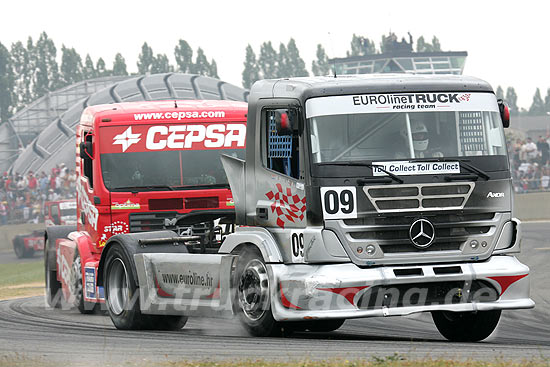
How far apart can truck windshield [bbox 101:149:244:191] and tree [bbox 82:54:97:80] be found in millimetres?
93486

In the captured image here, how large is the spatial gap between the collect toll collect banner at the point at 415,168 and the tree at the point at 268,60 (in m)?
108

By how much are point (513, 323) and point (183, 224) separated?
4.12 m

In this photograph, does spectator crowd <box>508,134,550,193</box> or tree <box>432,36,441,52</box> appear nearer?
spectator crowd <box>508,134,550,193</box>

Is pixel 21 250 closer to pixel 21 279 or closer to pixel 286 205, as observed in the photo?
pixel 21 279

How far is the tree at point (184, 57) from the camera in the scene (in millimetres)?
108062

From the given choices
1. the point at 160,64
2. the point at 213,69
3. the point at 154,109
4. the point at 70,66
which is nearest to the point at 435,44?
the point at 213,69

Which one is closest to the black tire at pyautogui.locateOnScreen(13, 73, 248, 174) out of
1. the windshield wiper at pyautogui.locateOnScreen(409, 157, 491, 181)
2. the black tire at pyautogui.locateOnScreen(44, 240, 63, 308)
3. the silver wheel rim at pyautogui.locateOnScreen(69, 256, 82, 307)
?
the black tire at pyautogui.locateOnScreen(44, 240, 63, 308)

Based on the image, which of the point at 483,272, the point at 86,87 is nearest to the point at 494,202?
the point at 483,272

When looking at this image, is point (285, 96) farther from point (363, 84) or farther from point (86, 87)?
point (86, 87)

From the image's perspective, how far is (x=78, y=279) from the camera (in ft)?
47.6

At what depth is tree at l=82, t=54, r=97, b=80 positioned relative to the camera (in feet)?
347

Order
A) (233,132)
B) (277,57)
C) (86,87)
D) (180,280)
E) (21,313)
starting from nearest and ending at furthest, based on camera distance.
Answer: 1. (180,280)
2. (233,132)
3. (21,313)
4. (86,87)
5. (277,57)

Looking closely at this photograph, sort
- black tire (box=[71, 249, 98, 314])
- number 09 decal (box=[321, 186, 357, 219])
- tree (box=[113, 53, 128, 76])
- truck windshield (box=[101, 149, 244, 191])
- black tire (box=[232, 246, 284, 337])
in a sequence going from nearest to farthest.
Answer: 1. number 09 decal (box=[321, 186, 357, 219])
2. black tire (box=[232, 246, 284, 337])
3. truck windshield (box=[101, 149, 244, 191])
4. black tire (box=[71, 249, 98, 314])
5. tree (box=[113, 53, 128, 76])

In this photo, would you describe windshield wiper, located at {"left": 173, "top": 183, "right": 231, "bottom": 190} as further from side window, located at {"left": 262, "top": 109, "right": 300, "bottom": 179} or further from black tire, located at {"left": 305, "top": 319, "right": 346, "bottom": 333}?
side window, located at {"left": 262, "top": 109, "right": 300, "bottom": 179}
